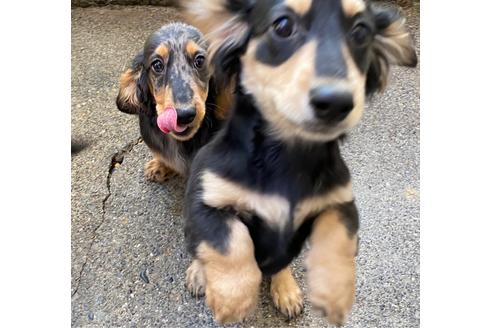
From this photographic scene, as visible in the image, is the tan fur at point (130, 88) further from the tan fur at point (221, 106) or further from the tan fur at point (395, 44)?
the tan fur at point (395, 44)

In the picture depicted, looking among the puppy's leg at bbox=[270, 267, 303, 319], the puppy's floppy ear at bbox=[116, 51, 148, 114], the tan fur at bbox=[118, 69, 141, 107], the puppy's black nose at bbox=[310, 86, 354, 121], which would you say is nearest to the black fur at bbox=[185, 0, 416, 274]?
the puppy's black nose at bbox=[310, 86, 354, 121]

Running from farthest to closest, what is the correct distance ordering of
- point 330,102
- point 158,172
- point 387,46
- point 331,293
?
point 158,172 → point 387,46 → point 331,293 → point 330,102

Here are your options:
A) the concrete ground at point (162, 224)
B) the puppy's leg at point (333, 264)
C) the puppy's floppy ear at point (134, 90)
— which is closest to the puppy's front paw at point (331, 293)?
the puppy's leg at point (333, 264)

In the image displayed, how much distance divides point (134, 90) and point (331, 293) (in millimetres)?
1682

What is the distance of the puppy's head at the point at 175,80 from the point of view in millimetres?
2449

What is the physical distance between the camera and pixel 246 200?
170cm

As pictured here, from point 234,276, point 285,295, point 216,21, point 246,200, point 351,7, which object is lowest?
point 285,295

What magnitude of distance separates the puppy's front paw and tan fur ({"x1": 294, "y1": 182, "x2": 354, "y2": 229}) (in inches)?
7.7

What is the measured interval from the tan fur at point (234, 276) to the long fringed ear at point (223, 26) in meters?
0.53

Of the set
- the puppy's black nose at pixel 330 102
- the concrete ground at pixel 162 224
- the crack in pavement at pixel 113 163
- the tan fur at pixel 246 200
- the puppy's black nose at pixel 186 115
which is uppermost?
the puppy's black nose at pixel 330 102

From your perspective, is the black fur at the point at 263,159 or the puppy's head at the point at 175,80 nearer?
the black fur at the point at 263,159

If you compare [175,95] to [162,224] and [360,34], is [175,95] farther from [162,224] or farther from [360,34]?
[360,34]

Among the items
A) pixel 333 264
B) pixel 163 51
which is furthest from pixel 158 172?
pixel 333 264

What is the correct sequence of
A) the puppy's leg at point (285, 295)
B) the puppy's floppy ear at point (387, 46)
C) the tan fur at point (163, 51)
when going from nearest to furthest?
1. the puppy's floppy ear at point (387, 46)
2. the puppy's leg at point (285, 295)
3. the tan fur at point (163, 51)
